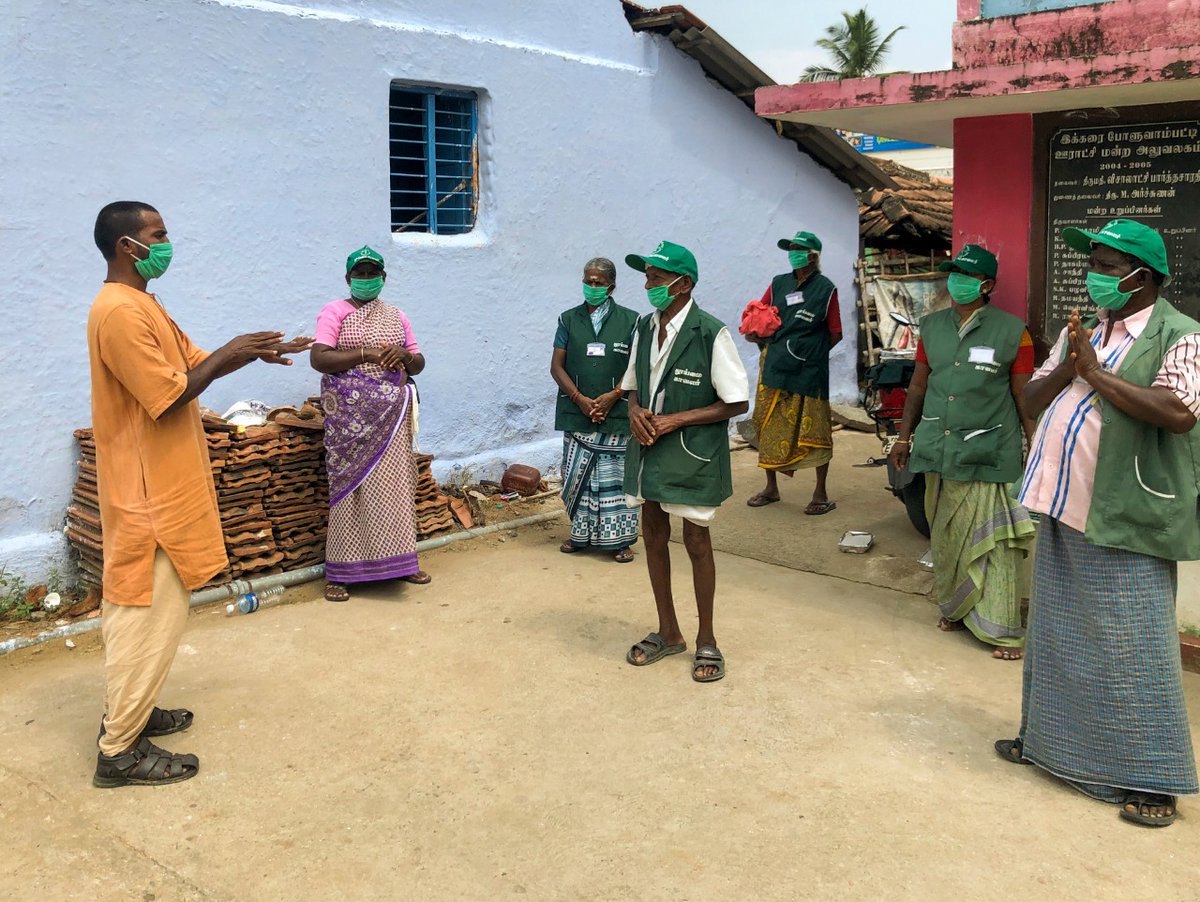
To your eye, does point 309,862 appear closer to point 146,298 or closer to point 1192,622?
point 146,298

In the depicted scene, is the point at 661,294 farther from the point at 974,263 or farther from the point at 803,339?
the point at 803,339

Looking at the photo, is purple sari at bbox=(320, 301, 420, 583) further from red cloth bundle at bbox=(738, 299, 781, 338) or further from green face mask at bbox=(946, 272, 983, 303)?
green face mask at bbox=(946, 272, 983, 303)

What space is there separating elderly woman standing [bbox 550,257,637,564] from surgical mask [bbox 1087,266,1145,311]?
10.7 ft

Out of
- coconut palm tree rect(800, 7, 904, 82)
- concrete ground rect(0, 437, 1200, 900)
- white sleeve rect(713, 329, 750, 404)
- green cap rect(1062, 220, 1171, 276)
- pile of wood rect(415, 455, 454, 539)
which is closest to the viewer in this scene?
concrete ground rect(0, 437, 1200, 900)

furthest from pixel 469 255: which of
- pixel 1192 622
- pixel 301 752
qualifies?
pixel 1192 622

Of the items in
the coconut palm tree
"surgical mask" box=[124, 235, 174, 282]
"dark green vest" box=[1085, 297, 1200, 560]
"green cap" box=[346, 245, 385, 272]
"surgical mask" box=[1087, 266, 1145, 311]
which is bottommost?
"dark green vest" box=[1085, 297, 1200, 560]

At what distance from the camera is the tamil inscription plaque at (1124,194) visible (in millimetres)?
5238

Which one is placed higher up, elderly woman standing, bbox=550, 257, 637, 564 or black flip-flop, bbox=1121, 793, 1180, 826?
elderly woman standing, bbox=550, 257, 637, 564

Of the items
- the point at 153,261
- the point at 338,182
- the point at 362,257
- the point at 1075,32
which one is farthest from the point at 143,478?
the point at 1075,32

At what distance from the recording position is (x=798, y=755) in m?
4.28

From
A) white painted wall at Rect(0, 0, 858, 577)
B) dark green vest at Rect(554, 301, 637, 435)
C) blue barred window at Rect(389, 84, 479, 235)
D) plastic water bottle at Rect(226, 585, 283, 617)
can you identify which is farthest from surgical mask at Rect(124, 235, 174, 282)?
blue barred window at Rect(389, 84, 479, 235)

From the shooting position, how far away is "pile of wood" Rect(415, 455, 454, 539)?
23.9 ft

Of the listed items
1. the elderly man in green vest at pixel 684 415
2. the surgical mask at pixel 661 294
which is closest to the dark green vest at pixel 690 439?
the elderly man in green vest at pixel 684 415

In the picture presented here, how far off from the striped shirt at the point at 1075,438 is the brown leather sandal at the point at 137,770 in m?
3.23
